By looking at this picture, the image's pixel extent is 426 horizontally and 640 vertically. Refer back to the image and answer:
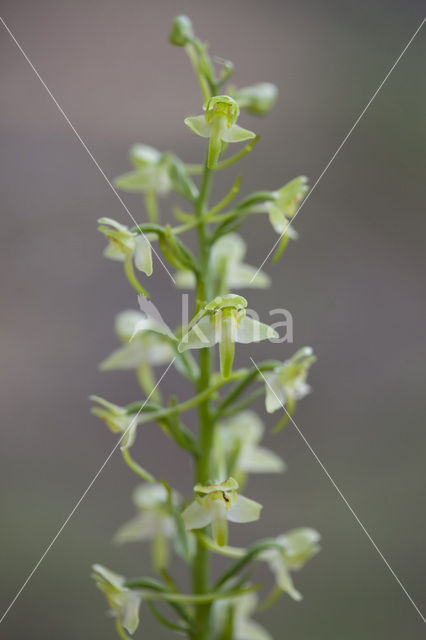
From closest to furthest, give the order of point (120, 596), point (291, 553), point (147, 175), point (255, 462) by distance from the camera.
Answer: point (120, 596) → point (291, 553) → point (147, 175) → point (255, 462)

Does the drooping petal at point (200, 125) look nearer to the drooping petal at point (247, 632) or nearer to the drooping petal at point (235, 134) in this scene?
the drooping petal at point (235, 134)

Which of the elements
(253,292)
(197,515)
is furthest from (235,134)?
(253,292)

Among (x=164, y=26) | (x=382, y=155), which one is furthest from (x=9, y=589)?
(x=164, y=26)

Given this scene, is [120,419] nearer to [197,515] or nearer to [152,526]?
[197,515]

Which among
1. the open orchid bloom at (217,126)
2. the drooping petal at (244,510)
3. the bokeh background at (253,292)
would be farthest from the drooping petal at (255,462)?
the bokeh background at (253,292)

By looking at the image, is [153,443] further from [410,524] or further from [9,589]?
[410,524]

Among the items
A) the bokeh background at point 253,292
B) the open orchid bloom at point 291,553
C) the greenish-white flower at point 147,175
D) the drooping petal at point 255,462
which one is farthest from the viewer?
the bokeh background at point 253,292
